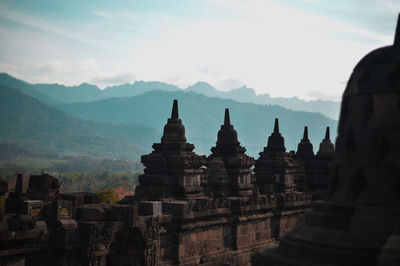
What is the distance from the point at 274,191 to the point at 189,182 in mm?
7242

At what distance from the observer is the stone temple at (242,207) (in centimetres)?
761

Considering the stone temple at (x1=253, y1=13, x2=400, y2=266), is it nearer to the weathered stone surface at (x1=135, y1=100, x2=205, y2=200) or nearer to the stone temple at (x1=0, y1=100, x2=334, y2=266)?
the stone temple at (x1=0, y1=100, x2=334, y2=266)

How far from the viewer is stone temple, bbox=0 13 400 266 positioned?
7609 millimetres

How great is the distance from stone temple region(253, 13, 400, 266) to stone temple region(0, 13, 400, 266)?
0.04 feet

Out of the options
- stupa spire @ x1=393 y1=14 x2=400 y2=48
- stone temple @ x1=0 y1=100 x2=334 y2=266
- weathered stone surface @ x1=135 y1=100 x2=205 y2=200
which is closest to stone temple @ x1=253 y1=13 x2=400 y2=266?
stupa spire @ x1=393 y1=14 x2=400 y2=48

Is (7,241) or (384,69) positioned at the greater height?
(384,69)

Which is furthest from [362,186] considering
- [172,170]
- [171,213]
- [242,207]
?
[242,207]

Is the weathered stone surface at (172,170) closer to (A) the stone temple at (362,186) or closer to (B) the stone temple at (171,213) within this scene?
(B) the stone temple at (171,213)

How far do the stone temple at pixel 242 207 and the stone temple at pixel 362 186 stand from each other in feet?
0.04

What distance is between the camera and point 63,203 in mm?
16219

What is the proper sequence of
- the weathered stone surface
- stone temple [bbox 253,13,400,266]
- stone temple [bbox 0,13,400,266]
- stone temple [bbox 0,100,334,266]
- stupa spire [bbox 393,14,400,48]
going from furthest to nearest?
the weathered stone surface < stone temple [bbox 0,100,334,266] < stupa spire [bbox 393,14,400,48] < stone temple [bbox 0,13,400,266] < stone temple [bbox 253,13,400,266]

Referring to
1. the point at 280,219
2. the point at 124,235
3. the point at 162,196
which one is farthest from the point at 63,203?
the point at 280,219

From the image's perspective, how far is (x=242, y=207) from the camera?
74.1 ft

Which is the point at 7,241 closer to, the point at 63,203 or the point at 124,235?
the point at 63,203
